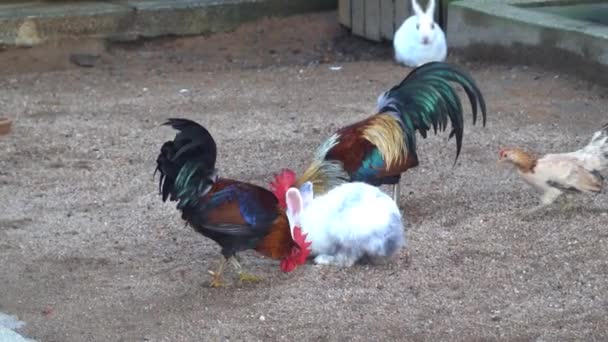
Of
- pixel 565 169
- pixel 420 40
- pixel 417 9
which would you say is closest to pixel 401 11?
pixel 417 9

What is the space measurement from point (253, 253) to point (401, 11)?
613 centimetres

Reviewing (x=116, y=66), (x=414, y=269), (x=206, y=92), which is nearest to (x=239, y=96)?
(x=206, y=92)

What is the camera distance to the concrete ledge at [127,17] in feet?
35.7

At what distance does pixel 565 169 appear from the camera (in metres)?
6.04

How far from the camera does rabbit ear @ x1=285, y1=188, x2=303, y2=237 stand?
17.5 ft

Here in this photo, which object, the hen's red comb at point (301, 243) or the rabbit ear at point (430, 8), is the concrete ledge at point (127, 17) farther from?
the hen's red comb at point (301, 243)

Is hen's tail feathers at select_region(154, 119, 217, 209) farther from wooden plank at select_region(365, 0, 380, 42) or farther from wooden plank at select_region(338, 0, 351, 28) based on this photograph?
wooden plank at select_region(338, 0, 351, 28)

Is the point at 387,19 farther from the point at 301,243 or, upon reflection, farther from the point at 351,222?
the point at 301,243

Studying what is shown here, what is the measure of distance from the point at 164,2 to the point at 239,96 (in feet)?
8.72

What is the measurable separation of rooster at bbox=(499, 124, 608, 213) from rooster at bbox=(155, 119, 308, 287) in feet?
4.87

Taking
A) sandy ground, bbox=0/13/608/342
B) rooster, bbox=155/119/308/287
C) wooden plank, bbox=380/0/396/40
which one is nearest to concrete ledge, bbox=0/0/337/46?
sandy ground, bbox=0/13/608/342

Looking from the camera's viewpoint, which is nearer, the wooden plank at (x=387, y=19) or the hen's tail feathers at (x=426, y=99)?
the hen's tail feathers at (x=426, y=99)

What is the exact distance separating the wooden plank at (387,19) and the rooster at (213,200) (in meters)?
6.56

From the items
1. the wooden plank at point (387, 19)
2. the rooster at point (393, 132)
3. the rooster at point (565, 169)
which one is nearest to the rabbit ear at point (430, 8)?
the wooden plank at point (387, 19)
